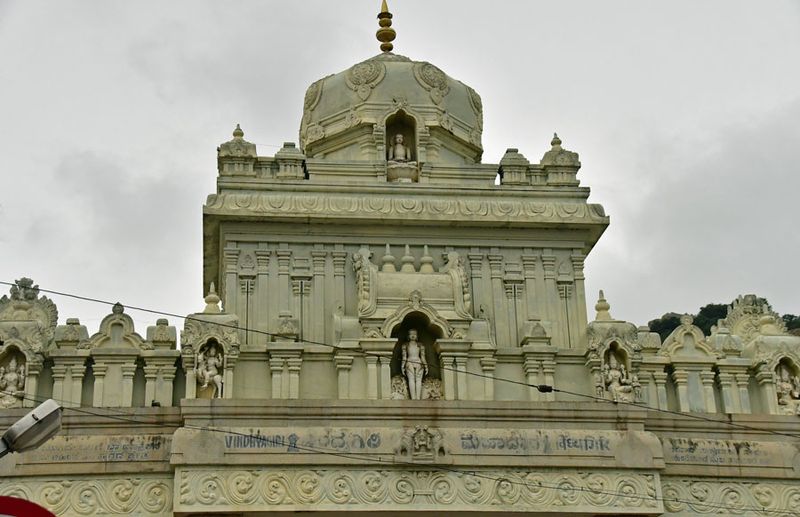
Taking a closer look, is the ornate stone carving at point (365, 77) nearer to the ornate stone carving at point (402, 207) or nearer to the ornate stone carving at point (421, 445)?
the ornate stone carving at point (402, 207)

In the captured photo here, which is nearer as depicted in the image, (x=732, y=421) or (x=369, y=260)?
(x=732, y=421)

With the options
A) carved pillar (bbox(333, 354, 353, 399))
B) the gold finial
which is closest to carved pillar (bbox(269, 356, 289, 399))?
carved pillar (bbox(333, 354, 353, 399))

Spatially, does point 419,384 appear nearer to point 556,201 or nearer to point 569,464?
point 569,464

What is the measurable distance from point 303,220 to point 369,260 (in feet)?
5.56

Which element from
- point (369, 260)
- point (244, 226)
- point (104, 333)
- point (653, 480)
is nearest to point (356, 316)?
point (369, 260)

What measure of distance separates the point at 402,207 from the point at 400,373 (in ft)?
13.5

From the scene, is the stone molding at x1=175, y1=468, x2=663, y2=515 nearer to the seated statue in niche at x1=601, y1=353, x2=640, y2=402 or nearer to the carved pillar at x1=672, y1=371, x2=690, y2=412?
the seated statue in niche at x1=601, y1=353, x2=640, y2=402

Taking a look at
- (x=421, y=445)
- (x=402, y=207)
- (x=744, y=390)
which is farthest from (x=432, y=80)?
(x=421, y=445)

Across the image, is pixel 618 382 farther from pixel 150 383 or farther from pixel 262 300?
pixel 150 383

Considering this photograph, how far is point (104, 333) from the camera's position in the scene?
2338 centimetres

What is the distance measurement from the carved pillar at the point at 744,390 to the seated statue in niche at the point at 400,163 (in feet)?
28.1

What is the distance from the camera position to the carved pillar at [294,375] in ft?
76.0

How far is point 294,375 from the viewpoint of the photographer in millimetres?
23375

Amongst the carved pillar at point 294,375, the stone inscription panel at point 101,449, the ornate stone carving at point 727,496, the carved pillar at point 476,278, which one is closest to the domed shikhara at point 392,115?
the carved pillar at point 476,278
